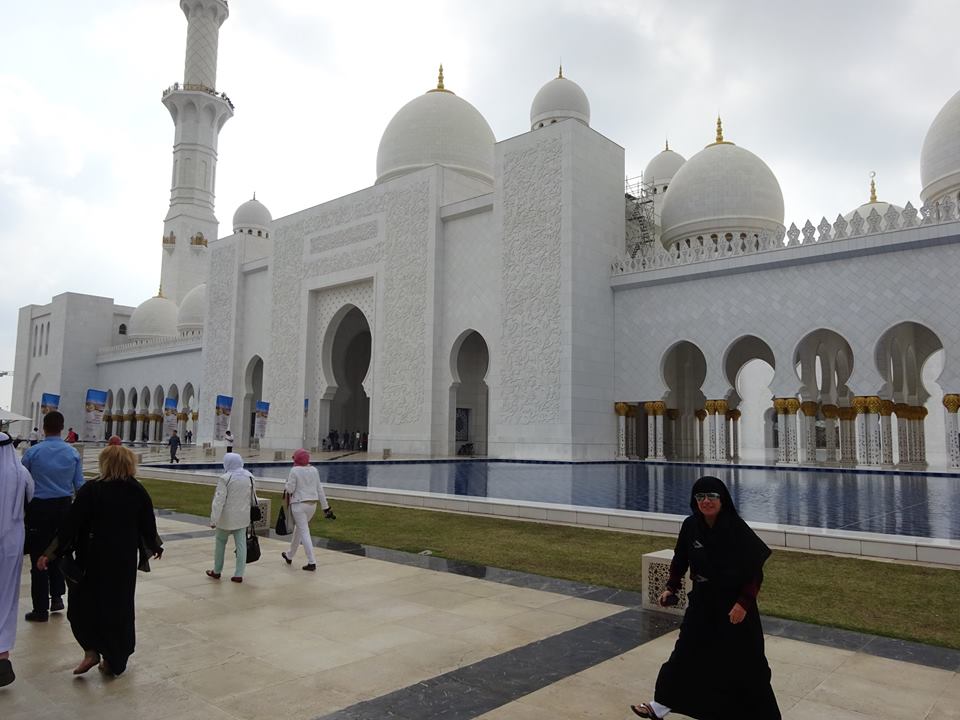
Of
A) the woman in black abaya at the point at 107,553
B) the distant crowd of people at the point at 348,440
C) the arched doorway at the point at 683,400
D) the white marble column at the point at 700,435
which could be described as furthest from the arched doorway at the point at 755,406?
the woman in black abaya at the point at 107,553

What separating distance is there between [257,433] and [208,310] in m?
7.30

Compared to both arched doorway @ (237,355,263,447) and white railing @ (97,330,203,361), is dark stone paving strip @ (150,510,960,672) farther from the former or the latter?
white railing @ (97,330,203,361)

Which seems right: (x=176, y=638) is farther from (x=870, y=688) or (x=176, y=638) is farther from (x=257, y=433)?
(x=257, y=433)

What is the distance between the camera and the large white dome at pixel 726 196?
15.9 metres

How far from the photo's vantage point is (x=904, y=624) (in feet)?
9.91

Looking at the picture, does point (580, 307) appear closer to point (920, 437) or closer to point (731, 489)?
point (731, 489)

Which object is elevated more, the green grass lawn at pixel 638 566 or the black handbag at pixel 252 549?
the black handbag at pixel 252 549

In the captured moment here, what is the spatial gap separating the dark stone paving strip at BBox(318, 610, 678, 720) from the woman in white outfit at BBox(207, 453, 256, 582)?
194 cm

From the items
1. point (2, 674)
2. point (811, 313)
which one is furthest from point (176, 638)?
point (811, 313)

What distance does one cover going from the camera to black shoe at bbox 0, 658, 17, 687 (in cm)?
230

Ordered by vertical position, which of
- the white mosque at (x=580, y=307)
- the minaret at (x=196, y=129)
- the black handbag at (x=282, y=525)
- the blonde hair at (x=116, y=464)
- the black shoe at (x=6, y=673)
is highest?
the minaret at (x=196, y=129)

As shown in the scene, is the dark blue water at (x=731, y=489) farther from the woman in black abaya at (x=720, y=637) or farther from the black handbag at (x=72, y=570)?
the black handbag at (x=72, y=570)

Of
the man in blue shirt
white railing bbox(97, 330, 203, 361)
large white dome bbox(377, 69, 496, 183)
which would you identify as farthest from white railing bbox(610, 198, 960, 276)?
white railing bbox(97, 330, 203, 361)

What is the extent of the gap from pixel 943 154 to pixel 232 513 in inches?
597
